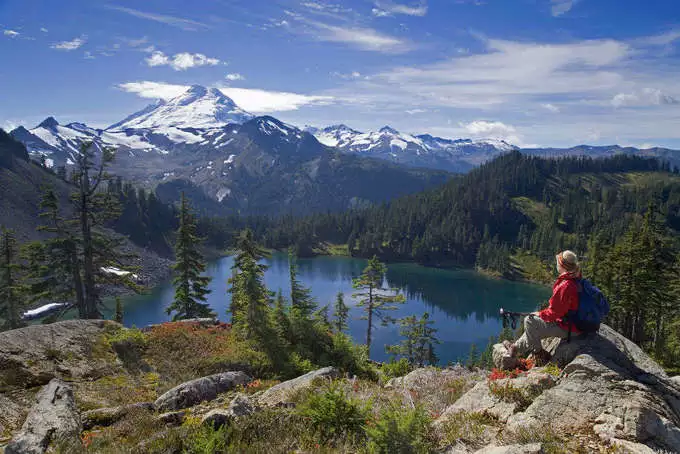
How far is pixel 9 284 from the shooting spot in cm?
3073

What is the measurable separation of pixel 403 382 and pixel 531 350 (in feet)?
12.5

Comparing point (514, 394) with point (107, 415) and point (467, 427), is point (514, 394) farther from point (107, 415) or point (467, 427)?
point (107, 415)

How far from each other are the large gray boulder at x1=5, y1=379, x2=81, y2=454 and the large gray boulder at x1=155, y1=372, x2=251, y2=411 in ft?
6.12

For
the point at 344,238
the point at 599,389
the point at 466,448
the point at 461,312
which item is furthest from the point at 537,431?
the point at 344,238

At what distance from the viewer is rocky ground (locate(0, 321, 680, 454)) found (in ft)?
20.7

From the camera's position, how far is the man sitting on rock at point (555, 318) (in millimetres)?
8672

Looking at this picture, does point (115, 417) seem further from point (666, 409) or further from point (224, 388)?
point (666, 409)

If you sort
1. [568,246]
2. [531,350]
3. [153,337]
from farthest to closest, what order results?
[568,246]
[153,337]
[531,350]

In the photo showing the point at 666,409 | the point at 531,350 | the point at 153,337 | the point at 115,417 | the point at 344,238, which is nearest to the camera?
the point at 666,409

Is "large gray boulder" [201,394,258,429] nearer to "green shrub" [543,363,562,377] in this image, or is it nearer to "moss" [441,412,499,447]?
"moss" [441,412,499,447]

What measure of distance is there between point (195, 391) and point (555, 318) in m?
9.06

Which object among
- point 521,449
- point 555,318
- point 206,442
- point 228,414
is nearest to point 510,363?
point 555,318

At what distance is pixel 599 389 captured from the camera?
7176 mm

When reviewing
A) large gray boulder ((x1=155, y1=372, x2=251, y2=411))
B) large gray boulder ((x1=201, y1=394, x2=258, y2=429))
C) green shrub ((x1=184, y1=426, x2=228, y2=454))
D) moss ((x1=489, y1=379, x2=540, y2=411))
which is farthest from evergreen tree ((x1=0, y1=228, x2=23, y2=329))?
moss ((x1=489, y1=379, x2=540, y2=411))
